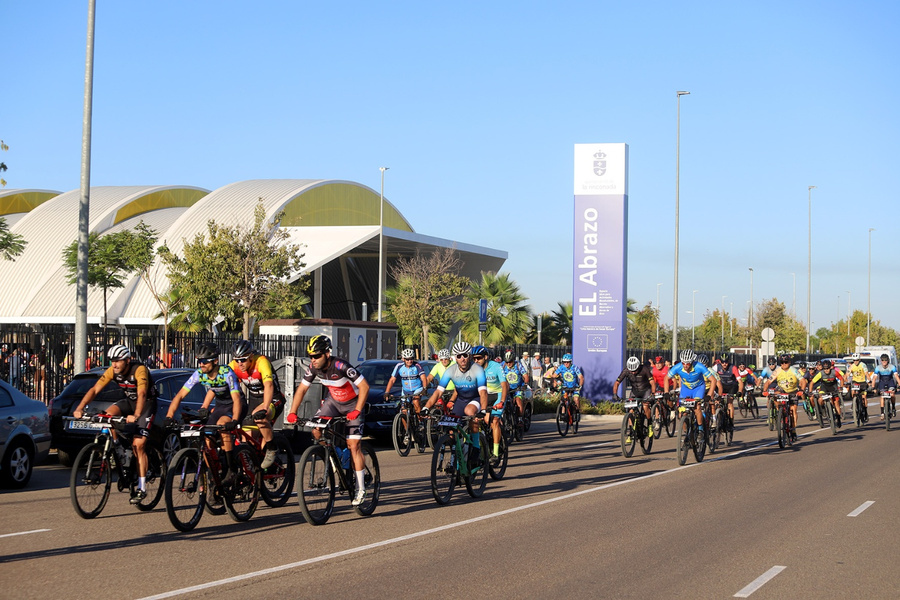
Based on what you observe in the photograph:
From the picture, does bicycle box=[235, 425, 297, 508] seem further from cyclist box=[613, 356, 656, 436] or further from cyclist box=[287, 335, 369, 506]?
cyclist box=[613, 356, 656, 436]

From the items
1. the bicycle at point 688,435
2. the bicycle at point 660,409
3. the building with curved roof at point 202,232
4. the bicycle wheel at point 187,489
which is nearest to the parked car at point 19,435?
the bicycle wheel at point 187,489

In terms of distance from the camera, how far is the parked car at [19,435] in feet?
41.6

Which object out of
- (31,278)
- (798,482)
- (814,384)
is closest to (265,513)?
(798,482)

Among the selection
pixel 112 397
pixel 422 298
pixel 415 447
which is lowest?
pixel 415 447

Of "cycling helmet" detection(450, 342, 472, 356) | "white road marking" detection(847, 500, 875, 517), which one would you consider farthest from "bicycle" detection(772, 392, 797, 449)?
"cycling helmet" detection(450, 342, 472, 356)

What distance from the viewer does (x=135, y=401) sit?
1072 centimetres

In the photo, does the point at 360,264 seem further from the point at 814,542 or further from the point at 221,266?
the point at 814,542

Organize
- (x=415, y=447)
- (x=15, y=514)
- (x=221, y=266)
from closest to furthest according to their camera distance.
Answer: (x=15, y=514), (x=415, y=447), (x=221, y=266)

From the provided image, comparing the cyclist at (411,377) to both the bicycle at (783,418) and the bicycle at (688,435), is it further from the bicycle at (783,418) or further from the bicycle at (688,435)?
the bicycle at (783,418)

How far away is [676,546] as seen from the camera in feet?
29.5

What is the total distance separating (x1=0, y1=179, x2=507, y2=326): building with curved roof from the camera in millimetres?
54812

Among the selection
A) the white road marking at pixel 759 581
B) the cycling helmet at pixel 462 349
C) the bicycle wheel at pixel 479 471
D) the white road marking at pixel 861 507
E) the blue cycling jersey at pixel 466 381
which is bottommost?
the white road marking at pixel 861 507

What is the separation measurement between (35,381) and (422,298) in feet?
90.1

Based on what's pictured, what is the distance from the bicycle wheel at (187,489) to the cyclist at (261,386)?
2.37ft
